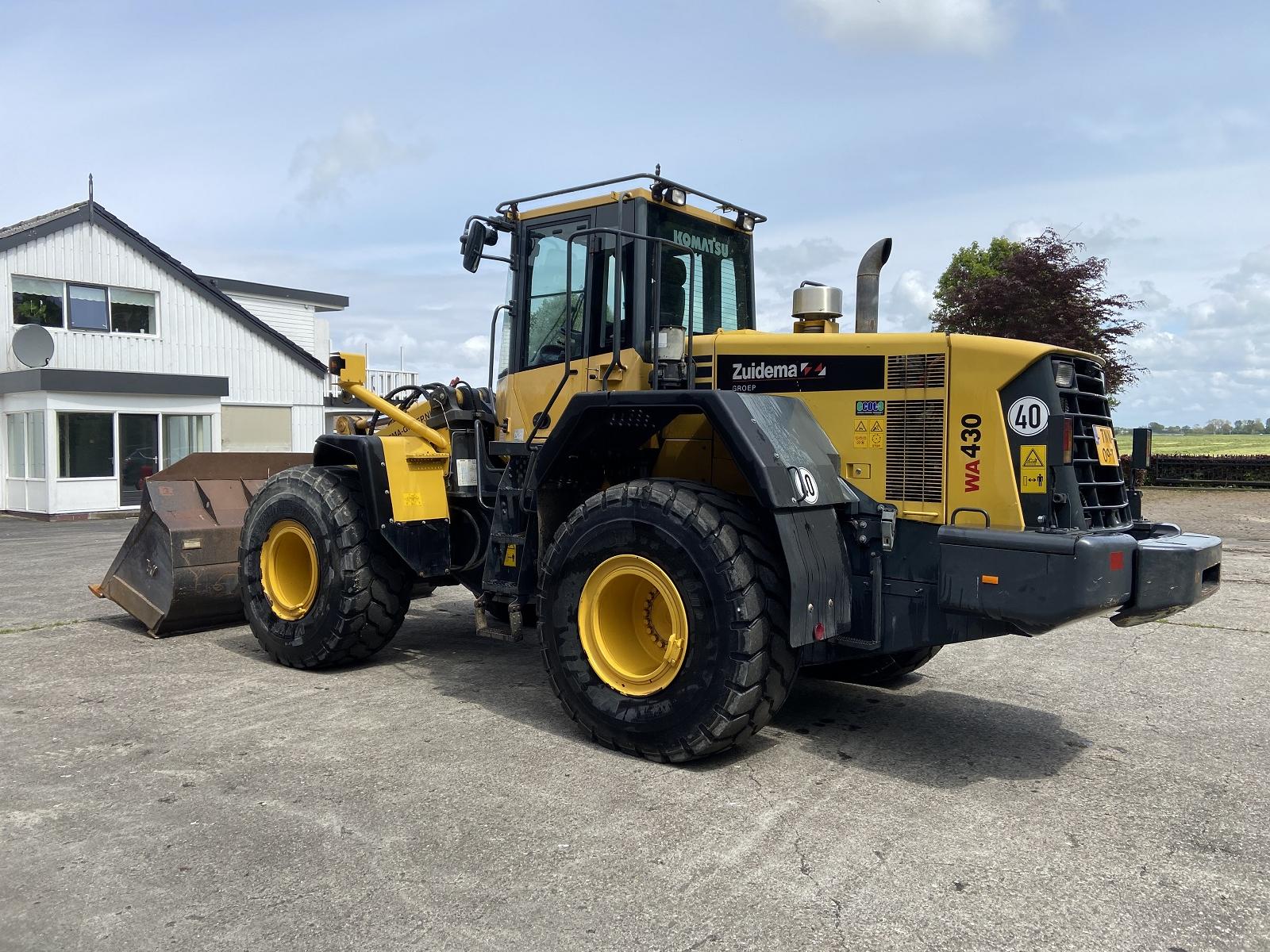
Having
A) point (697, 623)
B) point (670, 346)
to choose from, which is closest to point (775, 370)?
point (670, 346)

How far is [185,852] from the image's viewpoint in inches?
147

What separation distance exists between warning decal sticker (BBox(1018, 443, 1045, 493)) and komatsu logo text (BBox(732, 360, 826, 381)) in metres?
1.07

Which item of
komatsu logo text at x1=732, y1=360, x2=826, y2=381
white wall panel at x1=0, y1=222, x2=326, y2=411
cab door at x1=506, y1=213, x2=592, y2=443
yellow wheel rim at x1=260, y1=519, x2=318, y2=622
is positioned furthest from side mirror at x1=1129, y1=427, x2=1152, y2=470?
white wall panel at x1=0, y1=222, x2=326, y2=411

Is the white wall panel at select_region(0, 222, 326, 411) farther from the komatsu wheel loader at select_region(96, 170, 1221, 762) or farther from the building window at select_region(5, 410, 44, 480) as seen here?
the komatsu wheel loader at select_region(96, 170, 1221, 762)

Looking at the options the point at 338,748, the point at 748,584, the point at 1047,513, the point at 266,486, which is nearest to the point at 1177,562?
the point at 1047,513

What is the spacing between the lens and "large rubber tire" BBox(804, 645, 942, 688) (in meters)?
6.02

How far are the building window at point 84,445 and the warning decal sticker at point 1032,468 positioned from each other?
19484 mm

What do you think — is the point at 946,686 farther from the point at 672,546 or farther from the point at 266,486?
the point at 266,486

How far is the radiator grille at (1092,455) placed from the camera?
4.69 metres

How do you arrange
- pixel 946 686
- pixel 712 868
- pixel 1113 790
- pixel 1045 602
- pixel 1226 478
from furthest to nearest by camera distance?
pixel 1226 478
pixel 946 686
pixel 1113 790
pixel 1045 602
pixel 712 868

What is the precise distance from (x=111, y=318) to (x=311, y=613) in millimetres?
17668

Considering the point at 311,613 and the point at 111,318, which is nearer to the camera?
the point at 311,613

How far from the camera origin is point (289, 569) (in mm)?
7023

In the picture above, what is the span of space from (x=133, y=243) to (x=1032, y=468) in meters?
21.5
